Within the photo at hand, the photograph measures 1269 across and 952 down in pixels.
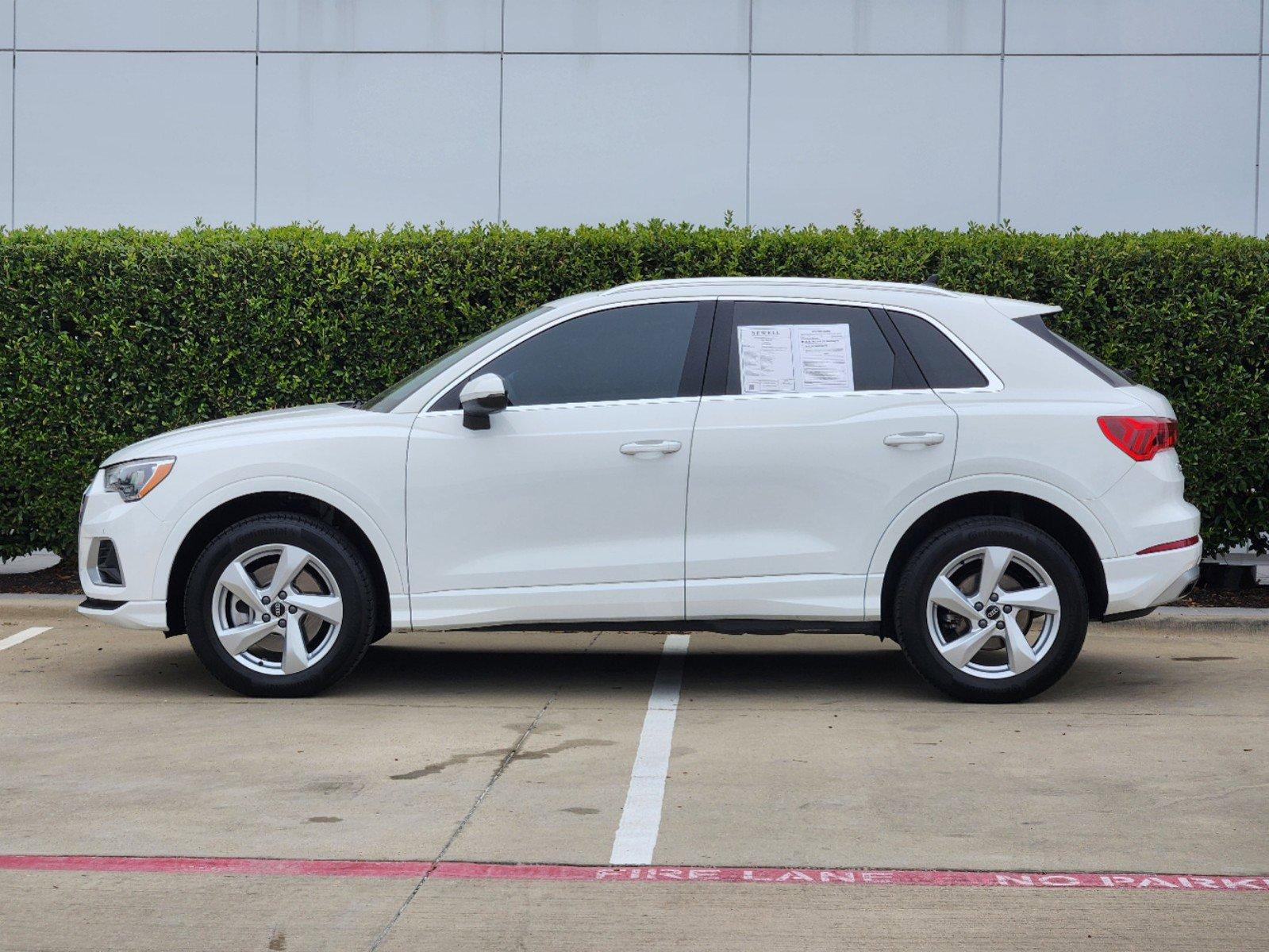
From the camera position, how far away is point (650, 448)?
22.1ft

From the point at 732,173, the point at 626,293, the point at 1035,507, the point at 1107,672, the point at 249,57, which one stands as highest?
the point at 249,57

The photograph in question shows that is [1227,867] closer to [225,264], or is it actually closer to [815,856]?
[815,856]

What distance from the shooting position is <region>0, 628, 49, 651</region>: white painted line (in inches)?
336

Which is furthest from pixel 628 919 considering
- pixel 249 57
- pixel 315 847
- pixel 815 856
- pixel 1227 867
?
pixel 249 57

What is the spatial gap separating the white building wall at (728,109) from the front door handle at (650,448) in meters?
6.84

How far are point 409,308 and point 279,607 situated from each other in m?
3.26

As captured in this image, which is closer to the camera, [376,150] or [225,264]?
[225,264]

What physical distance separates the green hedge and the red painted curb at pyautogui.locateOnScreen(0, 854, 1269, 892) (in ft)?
18.2

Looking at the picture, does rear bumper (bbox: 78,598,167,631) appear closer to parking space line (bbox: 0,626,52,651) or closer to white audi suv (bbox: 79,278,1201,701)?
white audi suv (bbox: 79,278,1201,701)

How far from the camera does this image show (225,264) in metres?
9.78

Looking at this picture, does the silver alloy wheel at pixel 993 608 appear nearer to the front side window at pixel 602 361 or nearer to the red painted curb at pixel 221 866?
the front side window at pixel 602 361

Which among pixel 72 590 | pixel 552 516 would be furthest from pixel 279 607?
pixel 72 590

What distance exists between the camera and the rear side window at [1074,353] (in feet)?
22.9

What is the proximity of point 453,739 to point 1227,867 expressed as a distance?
2981 millimetres
